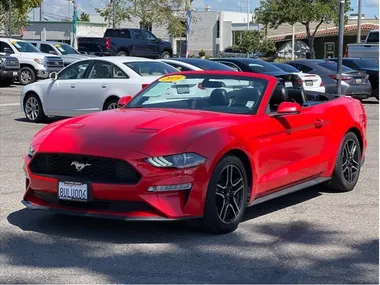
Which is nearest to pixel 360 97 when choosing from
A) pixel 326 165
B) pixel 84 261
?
pixel 326 165

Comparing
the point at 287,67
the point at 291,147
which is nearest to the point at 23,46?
the point at 287,67

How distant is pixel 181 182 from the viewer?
644 cm

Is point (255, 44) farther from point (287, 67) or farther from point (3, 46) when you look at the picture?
point (287, 67)

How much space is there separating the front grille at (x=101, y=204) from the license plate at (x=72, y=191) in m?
0.08

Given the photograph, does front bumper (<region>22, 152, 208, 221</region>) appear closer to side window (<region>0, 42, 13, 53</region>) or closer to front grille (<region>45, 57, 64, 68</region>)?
front grille (<region>45, 57, 64, 68</region>)

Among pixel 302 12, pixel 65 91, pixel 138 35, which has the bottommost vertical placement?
pixel 65 91

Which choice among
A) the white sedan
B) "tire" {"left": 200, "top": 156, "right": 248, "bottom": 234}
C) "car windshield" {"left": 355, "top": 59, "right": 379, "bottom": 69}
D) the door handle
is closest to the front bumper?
"tire" {"left": 200, "top": 156, "right": 248, "bottom": 234}

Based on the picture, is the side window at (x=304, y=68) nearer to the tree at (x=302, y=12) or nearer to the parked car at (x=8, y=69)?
the parked car at (x=8, y=69)

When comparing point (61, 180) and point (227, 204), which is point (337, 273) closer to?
point (227, 204)

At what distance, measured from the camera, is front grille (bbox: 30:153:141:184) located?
6477 millimetres

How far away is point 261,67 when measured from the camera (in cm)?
2062

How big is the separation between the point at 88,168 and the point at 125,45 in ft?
107

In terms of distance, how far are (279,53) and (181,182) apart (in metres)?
58.8

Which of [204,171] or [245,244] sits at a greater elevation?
[204,171]
